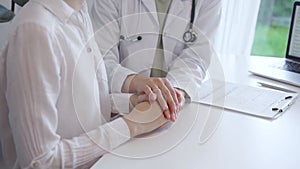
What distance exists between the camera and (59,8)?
776 millimetres

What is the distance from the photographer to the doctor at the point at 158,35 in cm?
125

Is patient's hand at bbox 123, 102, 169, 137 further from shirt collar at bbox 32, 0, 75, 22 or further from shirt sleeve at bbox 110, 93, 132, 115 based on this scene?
shirt collar at bbox 32, 0, 75, 22

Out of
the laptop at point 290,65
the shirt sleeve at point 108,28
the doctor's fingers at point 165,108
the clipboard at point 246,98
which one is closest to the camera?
the doctor's fingers at point 165,108

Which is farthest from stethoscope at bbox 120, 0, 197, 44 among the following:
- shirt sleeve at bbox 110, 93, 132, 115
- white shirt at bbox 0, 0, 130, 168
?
white shirt at bbox 0, 0, 130, 168

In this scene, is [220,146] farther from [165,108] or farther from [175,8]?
[175,8]

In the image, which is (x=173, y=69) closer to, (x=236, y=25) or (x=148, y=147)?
(x=148, y=147)

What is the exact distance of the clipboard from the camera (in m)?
1.11

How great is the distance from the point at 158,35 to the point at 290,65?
640 millimetres

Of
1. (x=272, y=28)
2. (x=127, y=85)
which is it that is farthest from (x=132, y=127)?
(x=272, y=28)

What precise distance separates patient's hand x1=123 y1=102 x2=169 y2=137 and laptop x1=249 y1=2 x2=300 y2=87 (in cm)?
67

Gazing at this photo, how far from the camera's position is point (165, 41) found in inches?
52.4

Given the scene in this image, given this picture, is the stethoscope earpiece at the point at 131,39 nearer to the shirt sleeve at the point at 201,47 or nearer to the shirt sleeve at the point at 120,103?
the shirt sleeve at the point at 201,47

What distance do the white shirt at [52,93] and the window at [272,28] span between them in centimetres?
176

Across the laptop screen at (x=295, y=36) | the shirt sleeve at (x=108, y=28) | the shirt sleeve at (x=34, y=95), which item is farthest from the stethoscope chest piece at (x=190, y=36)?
the shirt sleeve at (x=34, y=95)
